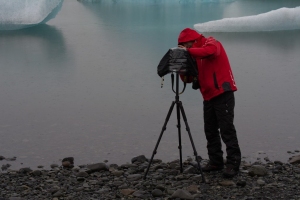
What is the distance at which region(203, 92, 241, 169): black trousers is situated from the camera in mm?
3867

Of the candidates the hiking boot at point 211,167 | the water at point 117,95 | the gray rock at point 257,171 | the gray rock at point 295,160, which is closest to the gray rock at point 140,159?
the water at point 117,95

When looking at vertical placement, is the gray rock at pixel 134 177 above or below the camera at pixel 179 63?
below

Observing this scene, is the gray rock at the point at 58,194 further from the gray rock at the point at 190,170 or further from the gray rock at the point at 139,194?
the gray rock at the point at 190,170

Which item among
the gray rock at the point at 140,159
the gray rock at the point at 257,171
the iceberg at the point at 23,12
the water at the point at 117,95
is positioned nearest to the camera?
the gray rock at the point at 257,171

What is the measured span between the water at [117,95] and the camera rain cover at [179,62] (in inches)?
52.7

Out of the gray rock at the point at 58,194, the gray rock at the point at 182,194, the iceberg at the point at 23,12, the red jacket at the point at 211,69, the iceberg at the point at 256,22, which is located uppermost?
the iceberg at the point at 23,12

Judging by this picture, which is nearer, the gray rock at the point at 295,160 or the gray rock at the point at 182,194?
the gray rock at the point at 182,194

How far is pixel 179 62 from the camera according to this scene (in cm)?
367

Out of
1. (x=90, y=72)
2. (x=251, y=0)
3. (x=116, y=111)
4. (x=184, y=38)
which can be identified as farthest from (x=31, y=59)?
(x=251, y=0)

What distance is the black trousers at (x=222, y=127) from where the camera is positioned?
3867 millimetres

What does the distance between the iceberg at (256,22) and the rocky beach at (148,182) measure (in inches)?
306

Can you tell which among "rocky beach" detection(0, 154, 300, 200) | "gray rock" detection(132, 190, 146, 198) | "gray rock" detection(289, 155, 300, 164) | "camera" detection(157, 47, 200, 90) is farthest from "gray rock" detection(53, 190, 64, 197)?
"gray rock" detection(289, 155, 300, 164)

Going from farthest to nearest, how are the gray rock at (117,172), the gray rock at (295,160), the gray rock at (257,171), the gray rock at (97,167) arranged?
the gray rock at (295,160) → the gray rock at (97,167) → the gray rock at (117,172) → the gray rock at (257,171)

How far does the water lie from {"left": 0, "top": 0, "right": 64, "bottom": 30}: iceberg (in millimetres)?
259
